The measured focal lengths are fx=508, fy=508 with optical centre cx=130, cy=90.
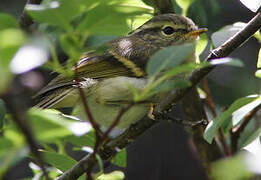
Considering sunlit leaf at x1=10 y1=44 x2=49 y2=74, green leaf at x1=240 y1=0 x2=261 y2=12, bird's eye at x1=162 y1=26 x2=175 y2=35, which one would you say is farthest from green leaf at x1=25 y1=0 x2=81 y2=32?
bird's eye at x1=162 y1=26 x2=175 y2=35

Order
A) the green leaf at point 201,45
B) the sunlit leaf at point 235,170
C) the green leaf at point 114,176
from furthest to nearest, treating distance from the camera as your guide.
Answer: the green leaf at point 201,45 → the green leaf at point 114,176 → the sunlit leaf at point 235,170

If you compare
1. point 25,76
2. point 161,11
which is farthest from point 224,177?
point 25,76

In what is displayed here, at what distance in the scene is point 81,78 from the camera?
2859 millimetres

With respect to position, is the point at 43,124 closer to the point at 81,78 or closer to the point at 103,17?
the point at 103,17

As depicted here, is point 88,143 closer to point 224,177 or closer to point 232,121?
point 232,121

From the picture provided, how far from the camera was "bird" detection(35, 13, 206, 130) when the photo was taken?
2.79 metres

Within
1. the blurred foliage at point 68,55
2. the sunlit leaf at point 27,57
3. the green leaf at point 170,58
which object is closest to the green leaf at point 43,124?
the blurred foliage at point 68,55

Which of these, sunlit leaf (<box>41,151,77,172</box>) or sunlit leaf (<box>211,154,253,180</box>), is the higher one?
sunlit leaf (<box>211,154,253,180</box>)

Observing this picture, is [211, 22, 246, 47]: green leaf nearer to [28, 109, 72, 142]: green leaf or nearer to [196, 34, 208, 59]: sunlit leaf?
[196, 34, 208, 59]: sunlit leaf

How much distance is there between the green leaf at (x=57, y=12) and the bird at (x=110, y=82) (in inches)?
51.1

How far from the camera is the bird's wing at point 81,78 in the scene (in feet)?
9.12

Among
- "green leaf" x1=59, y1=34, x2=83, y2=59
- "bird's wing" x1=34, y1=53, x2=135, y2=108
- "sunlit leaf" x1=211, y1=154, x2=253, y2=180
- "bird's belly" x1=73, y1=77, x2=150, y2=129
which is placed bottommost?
"bird's belly" x1=73, y1=77, x2=150, y2=129

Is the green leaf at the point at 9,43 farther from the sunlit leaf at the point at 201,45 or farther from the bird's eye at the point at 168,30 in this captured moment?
the bird's eye at the point at 168,30

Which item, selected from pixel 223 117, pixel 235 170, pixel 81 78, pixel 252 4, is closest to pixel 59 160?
pixel 223 117
